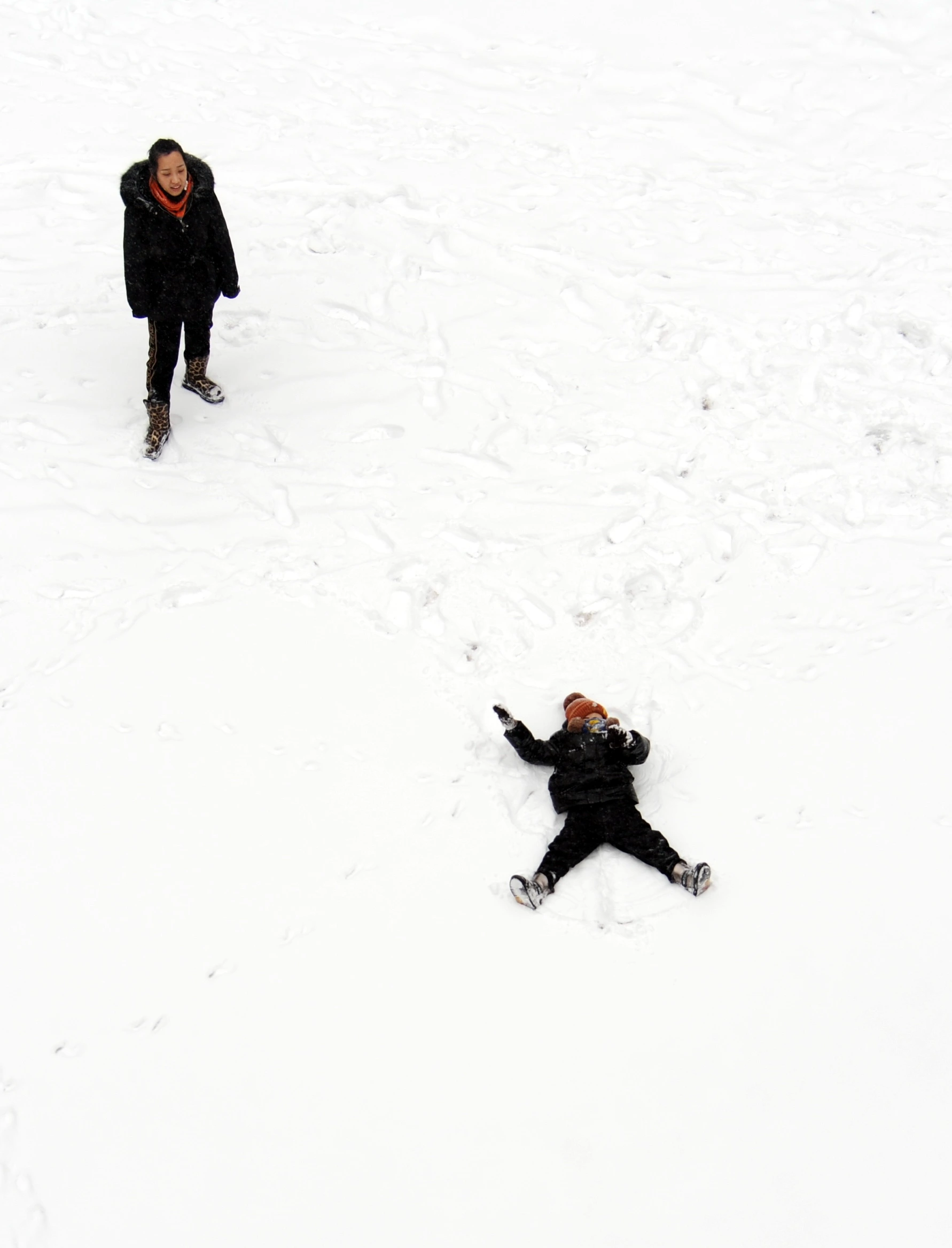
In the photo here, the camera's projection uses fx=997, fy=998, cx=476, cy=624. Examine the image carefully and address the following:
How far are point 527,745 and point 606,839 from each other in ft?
1.63

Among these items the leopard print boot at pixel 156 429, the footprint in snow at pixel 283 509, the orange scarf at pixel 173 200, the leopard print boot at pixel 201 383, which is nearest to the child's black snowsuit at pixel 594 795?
the footprint in snow at pixel 283 509

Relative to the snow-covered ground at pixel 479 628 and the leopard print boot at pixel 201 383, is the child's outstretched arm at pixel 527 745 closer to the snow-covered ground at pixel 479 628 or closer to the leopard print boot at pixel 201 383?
the snow-covered ground at pixel 479 628

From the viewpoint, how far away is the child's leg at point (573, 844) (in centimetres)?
390

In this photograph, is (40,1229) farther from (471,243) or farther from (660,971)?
(471,243)

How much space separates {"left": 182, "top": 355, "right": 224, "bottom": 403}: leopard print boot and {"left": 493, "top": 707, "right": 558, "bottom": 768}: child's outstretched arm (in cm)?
240

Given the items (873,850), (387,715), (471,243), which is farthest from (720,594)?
(471,243)

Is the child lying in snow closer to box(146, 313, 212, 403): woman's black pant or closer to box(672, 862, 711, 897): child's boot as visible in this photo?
box(672, 862, 711, 897): child's boot

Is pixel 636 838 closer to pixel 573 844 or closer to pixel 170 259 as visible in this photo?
pixel 573 844

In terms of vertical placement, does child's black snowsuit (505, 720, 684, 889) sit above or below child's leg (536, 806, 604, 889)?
above

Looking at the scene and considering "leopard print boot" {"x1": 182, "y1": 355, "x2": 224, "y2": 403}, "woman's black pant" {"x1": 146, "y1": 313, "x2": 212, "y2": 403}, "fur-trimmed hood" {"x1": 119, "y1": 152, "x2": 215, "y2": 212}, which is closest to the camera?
"fur-trimmed hood" {"x1": 119, "y1": 152, "x2": 215, "y2": 212}

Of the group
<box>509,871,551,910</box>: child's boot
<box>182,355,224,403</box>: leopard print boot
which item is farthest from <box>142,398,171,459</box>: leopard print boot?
<box>509,871,551,910</box>: child's boot

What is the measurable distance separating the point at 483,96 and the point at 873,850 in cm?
548

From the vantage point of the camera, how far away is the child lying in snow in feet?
Result: 12.7

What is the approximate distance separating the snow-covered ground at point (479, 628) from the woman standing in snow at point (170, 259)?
37 cm
